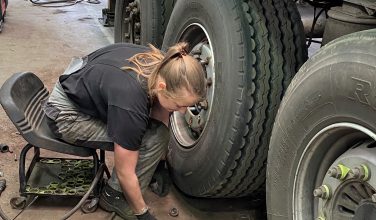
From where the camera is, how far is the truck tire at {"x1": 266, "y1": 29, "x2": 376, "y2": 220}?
1.47m

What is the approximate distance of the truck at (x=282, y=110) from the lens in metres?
1.51

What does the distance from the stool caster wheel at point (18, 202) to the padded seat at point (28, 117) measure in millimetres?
315

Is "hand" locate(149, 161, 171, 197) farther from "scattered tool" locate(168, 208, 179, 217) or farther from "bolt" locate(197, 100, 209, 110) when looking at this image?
"bolt" locate(197, 100, 209, 110)

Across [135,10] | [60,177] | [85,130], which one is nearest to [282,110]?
[85,130]

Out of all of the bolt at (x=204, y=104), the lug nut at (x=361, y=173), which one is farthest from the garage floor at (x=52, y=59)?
the lug nut at (x=361, y=173)

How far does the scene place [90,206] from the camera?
2584 mm

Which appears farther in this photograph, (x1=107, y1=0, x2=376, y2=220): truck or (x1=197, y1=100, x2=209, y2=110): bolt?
(x1=197, y1=100, x2=209, y2=110): bolt

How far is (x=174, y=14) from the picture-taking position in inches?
109

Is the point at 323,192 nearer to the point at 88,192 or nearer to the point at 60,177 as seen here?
the point at 88,192

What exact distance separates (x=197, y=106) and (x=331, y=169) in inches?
40.7

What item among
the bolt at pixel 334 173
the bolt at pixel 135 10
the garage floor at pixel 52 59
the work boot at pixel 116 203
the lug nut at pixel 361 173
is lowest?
the garage floor at pixel 52 59

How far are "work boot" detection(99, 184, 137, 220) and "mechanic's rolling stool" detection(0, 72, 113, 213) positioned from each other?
0.19 feet

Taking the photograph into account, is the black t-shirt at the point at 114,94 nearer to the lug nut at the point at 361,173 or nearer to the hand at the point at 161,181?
the hand at the point at 161,181

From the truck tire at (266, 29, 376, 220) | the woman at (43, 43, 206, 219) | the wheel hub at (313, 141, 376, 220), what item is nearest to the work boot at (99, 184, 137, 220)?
the woman at (43, 43, 206, 219)
